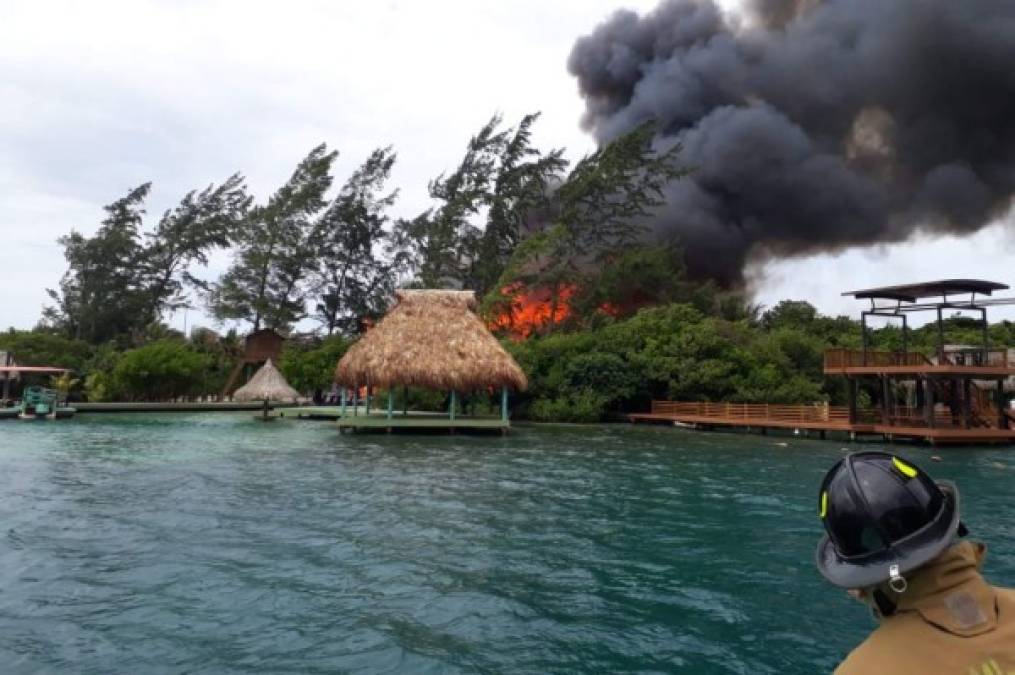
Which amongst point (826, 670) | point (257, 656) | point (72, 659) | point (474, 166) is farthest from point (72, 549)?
point (474, 166)

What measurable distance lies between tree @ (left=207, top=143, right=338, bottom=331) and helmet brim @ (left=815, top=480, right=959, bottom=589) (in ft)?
142

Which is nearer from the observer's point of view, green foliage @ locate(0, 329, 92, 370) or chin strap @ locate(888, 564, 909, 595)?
chin strap @ locate(888, 564, 909, 595)

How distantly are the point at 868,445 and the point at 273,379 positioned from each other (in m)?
22.2

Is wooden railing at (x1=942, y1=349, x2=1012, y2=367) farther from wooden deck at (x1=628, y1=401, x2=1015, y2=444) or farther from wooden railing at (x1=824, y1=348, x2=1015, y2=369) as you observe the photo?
wooden deck at (x1=628, y1=401, x2=1015, y2=444)

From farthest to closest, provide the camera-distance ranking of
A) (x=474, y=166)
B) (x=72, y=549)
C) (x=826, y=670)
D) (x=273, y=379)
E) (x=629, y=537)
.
A: 1. (x=474, y=166)
2. (x=273, y=379)
3. (x=629, y=537)
4. (x=72, y=549)
5. (x=826, y=670)

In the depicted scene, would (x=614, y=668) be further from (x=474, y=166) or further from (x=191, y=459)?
(x=474, y=166)

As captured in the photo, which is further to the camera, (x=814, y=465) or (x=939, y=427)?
(x=939, y=427)

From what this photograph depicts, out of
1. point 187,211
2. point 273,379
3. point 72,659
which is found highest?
point 187,211

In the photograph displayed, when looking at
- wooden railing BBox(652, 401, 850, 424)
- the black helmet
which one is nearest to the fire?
wooden railing BBox(652, 401, 850, 424)

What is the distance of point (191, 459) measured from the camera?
1491 centimetres

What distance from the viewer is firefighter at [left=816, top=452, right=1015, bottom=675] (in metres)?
1.27

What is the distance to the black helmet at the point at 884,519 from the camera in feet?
4.54

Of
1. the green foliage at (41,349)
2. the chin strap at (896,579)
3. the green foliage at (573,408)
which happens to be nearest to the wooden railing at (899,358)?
the green foliage at (573,408)

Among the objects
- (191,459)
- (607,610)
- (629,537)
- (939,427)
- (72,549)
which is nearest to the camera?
(607,610)
